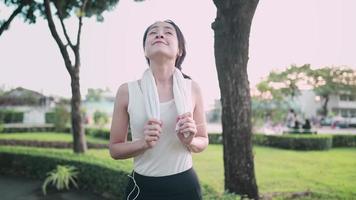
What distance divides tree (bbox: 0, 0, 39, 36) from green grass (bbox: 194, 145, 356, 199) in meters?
7.05

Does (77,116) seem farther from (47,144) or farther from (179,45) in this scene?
(47,144)

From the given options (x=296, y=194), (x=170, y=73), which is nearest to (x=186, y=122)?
(x=170, y=73)

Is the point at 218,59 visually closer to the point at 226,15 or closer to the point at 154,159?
the point at 226,15

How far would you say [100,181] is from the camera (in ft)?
24.7

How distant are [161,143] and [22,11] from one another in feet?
36.2

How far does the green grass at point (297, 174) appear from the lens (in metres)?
6.93

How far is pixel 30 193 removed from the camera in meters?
7.85

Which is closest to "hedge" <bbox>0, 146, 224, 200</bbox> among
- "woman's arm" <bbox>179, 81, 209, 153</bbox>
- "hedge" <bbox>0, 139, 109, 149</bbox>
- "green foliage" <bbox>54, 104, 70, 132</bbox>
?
"woman's arm" <bbox>179, 81, 209, 153</bbox>

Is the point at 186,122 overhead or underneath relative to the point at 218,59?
underneath

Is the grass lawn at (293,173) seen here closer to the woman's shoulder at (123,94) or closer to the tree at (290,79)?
the woman's shoulder at (123,94)

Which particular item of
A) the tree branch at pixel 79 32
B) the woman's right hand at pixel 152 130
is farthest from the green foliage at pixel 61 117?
the woman's right hand at pixel 152 130

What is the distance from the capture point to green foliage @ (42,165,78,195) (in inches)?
307

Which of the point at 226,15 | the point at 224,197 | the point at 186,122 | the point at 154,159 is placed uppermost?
the point at 226,15

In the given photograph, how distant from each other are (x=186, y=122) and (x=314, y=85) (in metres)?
38.9
